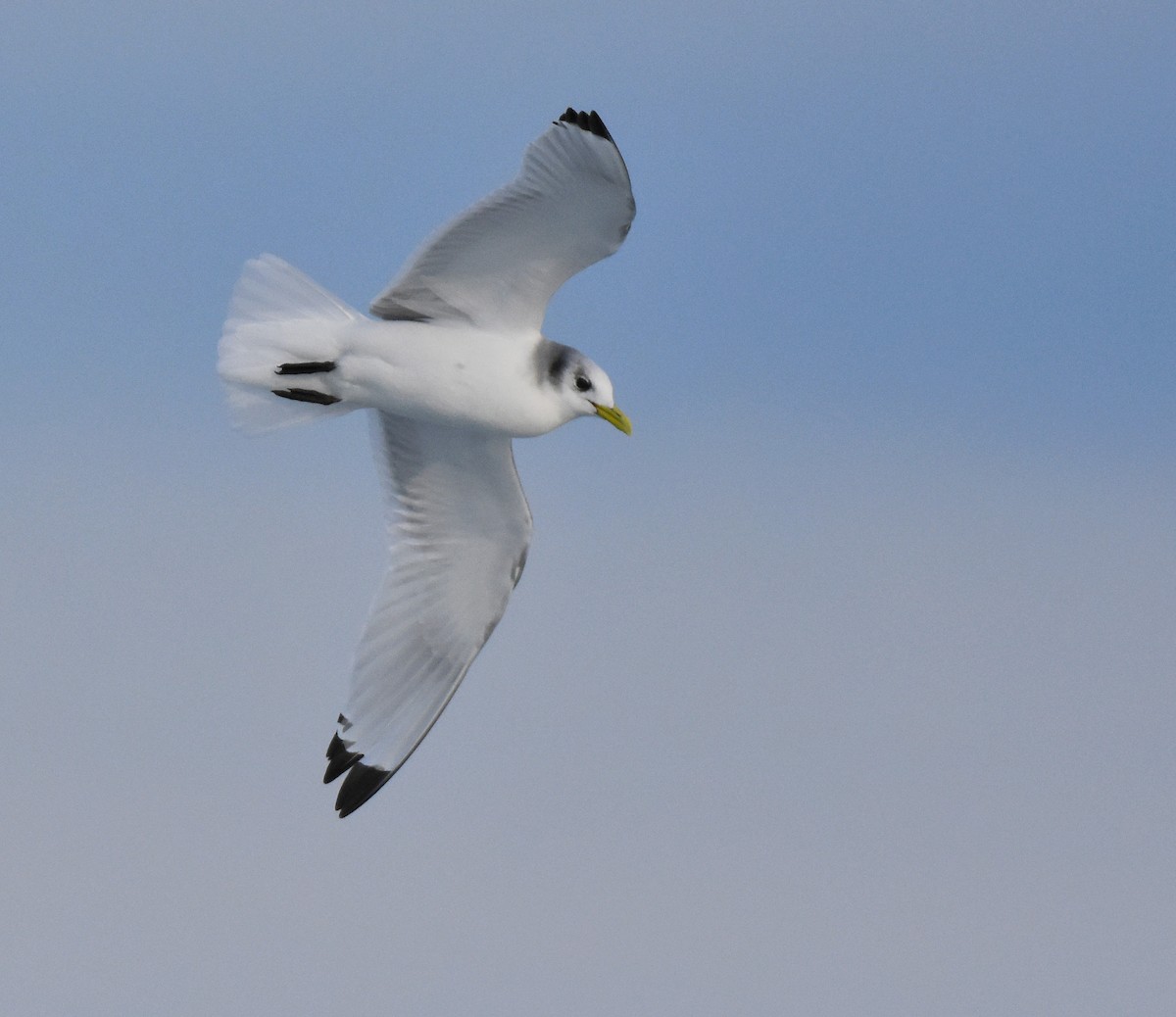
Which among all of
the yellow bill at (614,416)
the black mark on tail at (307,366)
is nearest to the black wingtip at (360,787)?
the black mark on tail at (307,366)

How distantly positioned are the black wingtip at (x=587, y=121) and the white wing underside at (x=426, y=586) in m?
1.52

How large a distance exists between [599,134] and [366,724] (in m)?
2.51

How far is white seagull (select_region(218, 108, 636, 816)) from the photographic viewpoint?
5766 mm

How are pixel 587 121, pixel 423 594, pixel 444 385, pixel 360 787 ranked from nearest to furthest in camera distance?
pixel 587 121
pixel 444 385
pixel 360 787
pixel 423 594

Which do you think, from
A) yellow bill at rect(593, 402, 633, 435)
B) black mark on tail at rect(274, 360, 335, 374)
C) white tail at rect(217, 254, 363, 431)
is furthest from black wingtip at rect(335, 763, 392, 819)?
yellow bill at rect(593, 402, 633, 435)

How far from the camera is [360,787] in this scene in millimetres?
6656

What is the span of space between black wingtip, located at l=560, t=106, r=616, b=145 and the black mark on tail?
1.23 meters

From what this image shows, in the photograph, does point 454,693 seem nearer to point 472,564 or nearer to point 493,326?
point 472,564

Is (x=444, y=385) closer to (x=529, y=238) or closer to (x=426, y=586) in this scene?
(x=529, y=238)

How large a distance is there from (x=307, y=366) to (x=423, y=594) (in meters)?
1.14

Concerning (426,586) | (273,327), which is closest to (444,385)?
(273,327)

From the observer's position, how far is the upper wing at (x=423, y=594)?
666cm

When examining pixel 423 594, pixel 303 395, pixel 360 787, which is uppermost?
pixel 303 395

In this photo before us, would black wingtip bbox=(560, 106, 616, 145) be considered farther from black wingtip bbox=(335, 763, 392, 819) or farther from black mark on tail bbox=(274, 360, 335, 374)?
black wingtip bbox=(335, 763, 392, 819)
